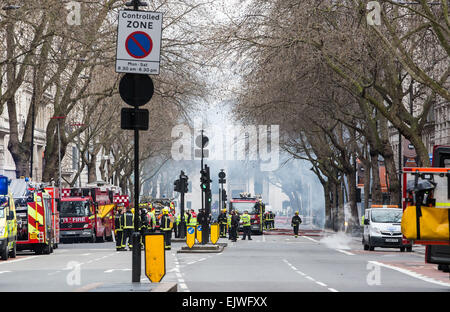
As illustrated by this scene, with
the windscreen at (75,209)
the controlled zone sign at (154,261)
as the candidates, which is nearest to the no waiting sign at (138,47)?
the controlled zone sign at (154,261)

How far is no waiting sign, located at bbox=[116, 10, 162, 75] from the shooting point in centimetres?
1505

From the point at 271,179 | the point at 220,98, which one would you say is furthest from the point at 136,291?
the point at 271,179

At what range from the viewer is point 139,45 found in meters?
15.1

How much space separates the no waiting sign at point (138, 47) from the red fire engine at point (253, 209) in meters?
54.6

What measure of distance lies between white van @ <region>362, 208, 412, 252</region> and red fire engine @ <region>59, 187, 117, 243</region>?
1693 cm

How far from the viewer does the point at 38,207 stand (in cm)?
3781

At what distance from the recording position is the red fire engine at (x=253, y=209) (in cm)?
7056
